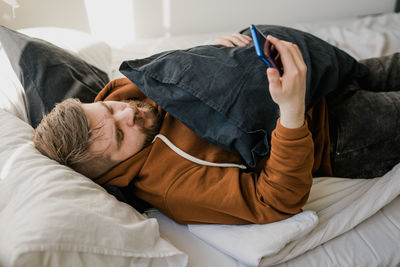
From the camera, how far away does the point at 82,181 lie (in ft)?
2.37

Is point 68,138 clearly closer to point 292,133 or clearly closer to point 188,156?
point 188,156

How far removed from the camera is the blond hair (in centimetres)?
81

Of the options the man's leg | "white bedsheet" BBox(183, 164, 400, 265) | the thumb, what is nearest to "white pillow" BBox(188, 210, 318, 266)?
"white bedsheet" BBox(183, 164, 400, 265)

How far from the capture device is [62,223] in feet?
1.89

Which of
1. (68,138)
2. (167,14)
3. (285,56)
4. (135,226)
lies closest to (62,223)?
(135,226)

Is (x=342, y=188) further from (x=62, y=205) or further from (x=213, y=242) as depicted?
(x=62, y=205)

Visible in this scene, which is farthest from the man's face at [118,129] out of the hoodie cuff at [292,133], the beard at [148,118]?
the hoodie cuff at [292,133]

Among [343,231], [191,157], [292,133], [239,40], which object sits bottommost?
[343,231]

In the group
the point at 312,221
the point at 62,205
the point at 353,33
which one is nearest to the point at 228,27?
the point at 353,33

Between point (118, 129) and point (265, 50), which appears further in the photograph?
point (118, 129)

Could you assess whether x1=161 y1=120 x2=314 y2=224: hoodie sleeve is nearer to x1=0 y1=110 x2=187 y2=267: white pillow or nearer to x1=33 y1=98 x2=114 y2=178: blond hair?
x1=0 y1=110 x2=187 y2=267: white pillow

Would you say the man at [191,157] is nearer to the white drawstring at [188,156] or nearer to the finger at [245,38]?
the white drawstring at [188,156]

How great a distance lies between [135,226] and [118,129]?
0.98 ft

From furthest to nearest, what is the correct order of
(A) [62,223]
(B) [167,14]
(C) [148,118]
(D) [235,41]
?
1. (B) [167,14]
2. (D) [235,41]
3. (C) [148,118]
4. (A) [62,223]
